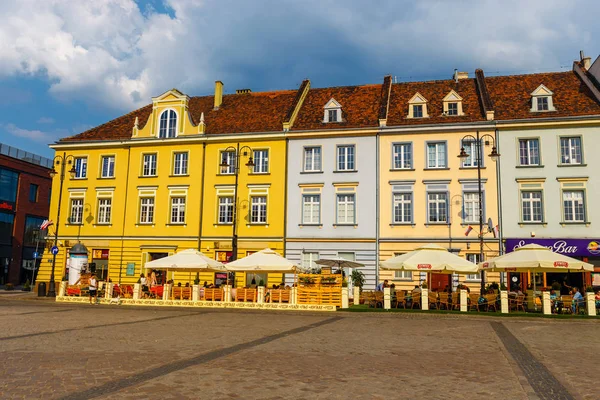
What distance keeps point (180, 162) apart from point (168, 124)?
3.04 meters

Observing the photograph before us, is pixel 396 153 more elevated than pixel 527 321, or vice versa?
pixel 396 153

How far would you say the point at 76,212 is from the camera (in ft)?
127

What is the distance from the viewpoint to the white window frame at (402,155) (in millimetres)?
33625

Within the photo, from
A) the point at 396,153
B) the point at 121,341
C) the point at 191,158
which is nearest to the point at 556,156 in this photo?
the point at 396,153

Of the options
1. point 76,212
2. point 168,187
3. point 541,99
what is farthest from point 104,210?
point 541,99

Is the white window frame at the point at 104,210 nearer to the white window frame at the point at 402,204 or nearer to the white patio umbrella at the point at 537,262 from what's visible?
the white window frame at the point at 402,204

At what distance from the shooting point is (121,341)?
12531mm

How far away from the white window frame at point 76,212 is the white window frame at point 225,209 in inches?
413

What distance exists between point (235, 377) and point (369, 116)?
95.0 ft

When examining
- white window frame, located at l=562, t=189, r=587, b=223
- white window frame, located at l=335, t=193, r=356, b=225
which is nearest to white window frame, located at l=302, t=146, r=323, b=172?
white window frame, located at l=335, t=193, r=356, b=225

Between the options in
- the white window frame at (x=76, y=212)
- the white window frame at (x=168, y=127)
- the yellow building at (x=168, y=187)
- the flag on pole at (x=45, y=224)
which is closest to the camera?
the yellow building at (x=168, y=187)

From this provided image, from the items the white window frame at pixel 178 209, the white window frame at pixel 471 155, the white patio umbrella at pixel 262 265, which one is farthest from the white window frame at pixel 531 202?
the white window frame at pixel 178 209

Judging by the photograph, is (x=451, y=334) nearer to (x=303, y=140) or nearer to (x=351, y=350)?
(x=351, y=350)

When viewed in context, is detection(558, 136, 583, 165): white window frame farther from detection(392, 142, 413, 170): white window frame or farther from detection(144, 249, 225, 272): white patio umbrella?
detection(144, 249, 225, 272): white patio umbrella
